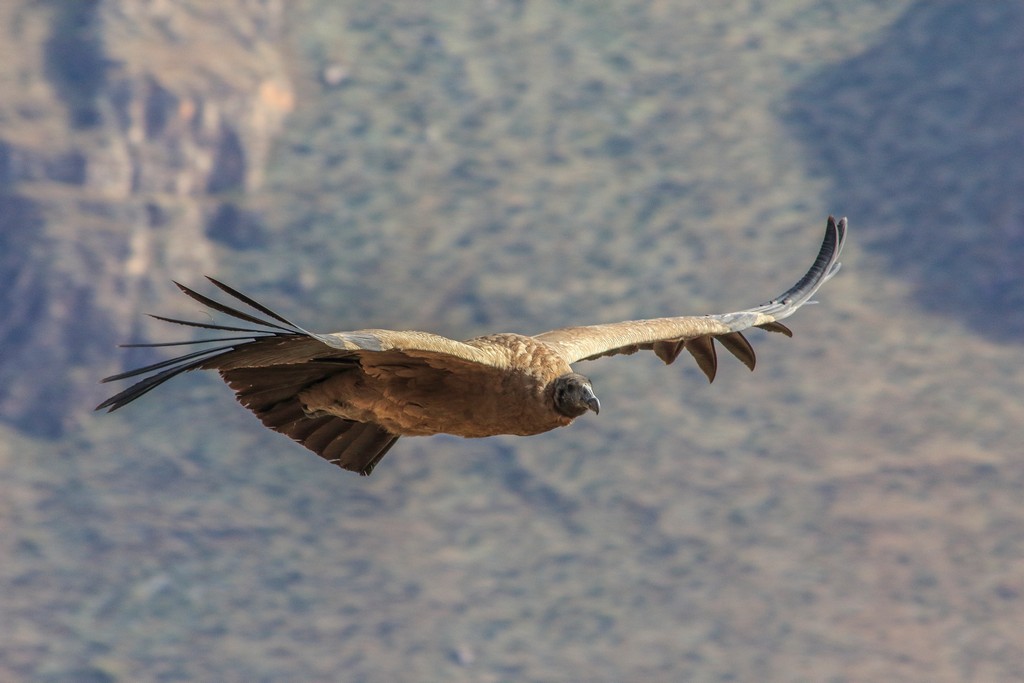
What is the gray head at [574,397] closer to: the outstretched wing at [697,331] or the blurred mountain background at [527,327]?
the outstretched wing at [697,331]

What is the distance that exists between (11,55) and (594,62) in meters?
41.0

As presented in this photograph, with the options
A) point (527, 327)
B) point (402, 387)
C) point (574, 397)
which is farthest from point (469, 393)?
point (527, 327)

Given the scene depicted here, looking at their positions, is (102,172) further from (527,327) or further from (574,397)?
(574,397)

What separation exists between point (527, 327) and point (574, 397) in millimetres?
78309

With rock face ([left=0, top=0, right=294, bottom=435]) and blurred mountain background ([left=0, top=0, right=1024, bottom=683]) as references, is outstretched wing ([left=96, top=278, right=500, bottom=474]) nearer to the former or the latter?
blurred mountain background ([left=0, top=0, right=1024, bottom=683])

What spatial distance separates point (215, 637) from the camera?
87500mm

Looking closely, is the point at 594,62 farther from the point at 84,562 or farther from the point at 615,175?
the point at 84,562

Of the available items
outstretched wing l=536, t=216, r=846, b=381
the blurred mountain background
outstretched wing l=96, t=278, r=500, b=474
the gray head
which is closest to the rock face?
the blurred mountain background

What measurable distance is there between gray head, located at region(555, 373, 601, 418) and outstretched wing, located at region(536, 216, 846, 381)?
1.44 meters

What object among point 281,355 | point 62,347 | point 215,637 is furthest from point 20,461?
point 281,355

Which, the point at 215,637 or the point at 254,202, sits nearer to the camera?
the point at 215,637

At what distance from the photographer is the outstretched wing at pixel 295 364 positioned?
44.4ft

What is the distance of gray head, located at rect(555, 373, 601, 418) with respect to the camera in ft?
53.0

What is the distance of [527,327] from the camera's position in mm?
94500
